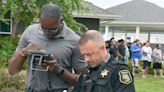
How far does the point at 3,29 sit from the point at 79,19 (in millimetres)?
4148

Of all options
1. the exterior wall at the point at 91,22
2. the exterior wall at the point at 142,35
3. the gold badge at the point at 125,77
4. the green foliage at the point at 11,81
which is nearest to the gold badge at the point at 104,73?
the gold badge at the point at 125,77

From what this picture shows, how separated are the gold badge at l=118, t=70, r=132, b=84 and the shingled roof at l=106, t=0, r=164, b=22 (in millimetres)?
33102

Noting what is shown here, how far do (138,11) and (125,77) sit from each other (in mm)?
37446

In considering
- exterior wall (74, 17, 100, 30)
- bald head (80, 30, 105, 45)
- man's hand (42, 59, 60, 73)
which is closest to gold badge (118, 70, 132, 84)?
bald head (80, 30, 105, 45)

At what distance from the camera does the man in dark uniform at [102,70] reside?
10.3 feet

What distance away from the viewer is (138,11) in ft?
132

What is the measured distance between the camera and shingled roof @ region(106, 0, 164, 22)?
3760 centimetres

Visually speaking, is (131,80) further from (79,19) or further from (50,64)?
(79,19)

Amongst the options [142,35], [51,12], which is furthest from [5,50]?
[142,35]

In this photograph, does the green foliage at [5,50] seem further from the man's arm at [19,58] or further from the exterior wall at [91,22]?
the man's arm at [19,58]

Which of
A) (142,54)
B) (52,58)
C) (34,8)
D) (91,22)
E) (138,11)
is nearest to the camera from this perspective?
(52,58)

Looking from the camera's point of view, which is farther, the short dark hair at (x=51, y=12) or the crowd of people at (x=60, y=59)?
the short dark hair at (x=51, y=12)

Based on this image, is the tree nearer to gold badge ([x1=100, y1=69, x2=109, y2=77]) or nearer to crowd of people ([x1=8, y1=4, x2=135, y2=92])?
crowd of people ([x1=8, y1=4, x2=135, y2=92])

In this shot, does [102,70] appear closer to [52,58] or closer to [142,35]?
[52,58]
